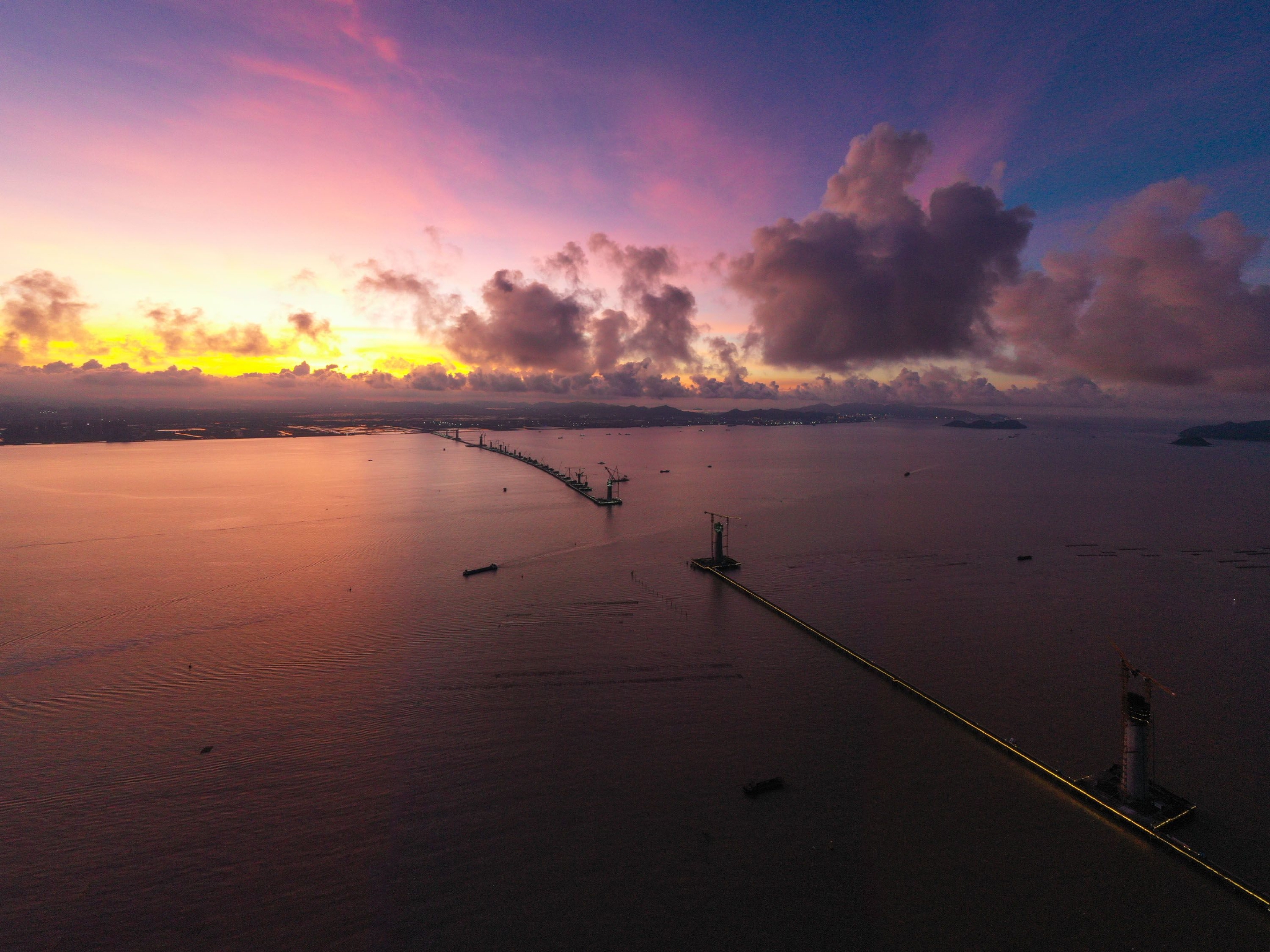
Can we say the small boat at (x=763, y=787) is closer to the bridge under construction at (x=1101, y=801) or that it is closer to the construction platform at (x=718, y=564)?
the bridge under construction at (x=1101, y=801)

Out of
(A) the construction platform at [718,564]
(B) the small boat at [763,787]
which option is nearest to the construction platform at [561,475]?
(A) the construction platform at [718,564]

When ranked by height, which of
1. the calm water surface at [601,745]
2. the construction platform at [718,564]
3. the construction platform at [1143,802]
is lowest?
the calm water surface at [601,745]

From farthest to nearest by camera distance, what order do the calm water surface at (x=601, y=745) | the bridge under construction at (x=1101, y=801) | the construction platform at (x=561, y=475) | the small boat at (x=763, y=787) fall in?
the construction platform at (x=561, y=475) → the small boat at (x=763, y=787) → the bridge under construction at (x=1101, y=801) → the calm water surface at (x=601, y=745)

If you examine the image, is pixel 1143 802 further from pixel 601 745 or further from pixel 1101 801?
pixel 601 745

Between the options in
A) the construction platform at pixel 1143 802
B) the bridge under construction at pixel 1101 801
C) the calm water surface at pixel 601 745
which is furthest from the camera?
the construction platform at pixel 1143 802

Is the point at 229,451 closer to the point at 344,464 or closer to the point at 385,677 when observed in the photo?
the point at 344,464

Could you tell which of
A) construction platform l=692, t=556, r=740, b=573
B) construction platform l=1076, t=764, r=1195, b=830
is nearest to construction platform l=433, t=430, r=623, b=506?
construction platform l=692, t=556, r=740, b=573

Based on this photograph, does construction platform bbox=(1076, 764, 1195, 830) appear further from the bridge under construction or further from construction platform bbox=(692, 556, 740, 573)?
construction platform bbox=(692, 556, 740, 573)
